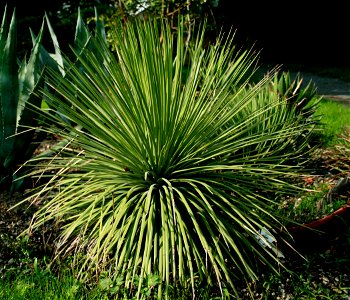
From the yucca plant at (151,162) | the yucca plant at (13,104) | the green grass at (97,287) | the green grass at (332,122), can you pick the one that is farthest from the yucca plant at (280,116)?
the yucca plant at (13,104)

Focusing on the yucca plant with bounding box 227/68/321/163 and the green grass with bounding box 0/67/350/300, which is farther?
the yucca plant with bounding box 227/68/321/163

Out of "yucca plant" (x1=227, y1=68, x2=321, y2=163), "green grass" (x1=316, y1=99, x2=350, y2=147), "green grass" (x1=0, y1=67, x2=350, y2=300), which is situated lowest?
"green grass" (x1=316, y1=99, x2=350, y2=147)

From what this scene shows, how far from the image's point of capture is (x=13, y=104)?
3.27 meters

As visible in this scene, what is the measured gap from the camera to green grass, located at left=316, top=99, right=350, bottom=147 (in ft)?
16.3

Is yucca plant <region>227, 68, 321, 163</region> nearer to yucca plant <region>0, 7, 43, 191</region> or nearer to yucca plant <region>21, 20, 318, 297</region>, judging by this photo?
yucca plant <region>21, 20, 318, 297</region>

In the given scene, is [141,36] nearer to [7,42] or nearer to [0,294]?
[7,42]

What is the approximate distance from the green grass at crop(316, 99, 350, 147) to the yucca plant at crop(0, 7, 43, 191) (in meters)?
2.51

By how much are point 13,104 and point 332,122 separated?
153 inches

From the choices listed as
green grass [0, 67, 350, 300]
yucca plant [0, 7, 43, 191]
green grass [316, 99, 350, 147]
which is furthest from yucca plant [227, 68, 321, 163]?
yucca plant [0, 7, 43, 191]

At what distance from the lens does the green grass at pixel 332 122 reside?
496cm

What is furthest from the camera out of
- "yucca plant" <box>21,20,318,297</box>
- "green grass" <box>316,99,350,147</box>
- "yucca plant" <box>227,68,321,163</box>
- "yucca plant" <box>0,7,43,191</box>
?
"green grass" <box>316,99,350,147</box>

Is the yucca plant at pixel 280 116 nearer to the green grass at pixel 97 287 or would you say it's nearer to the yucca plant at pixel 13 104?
the green grass at pixel 97 287

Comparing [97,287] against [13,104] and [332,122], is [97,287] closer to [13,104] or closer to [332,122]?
[13,104]

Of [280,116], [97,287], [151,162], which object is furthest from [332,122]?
[97,287]
